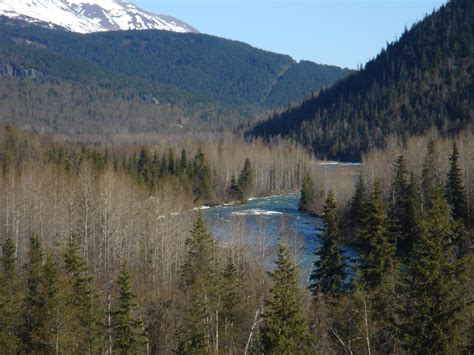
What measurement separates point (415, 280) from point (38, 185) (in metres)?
56.7

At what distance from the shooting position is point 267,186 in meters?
144

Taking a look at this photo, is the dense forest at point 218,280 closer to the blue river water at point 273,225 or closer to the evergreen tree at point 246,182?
the blue river water at point 273,225

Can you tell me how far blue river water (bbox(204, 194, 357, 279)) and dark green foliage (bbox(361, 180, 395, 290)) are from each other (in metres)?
5.02

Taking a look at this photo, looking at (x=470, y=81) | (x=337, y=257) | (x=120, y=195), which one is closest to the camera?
(x=337, y=257)

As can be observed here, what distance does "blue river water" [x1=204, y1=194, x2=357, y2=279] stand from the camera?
6228 centimetres

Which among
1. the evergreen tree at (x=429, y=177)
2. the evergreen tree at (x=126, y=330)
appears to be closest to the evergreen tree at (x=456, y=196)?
the evergreen tree at (x=429, y=177)

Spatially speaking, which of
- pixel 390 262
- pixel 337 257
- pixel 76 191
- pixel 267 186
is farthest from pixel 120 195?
pixel 267 186

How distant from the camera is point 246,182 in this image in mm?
131000

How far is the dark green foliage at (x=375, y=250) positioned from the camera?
3834 centimetres

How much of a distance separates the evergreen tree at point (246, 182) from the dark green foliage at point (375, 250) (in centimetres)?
8651

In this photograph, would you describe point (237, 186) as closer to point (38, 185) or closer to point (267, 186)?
point (267, 186)

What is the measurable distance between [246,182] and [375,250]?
3609 inches

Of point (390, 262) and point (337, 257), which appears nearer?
point (390, 262)

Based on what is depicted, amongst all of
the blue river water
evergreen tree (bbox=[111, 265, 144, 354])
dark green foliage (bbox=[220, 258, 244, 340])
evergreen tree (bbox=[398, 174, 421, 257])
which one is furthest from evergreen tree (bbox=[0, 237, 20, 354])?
evergreen tree (bbox=[398, 174, 421, 257])
